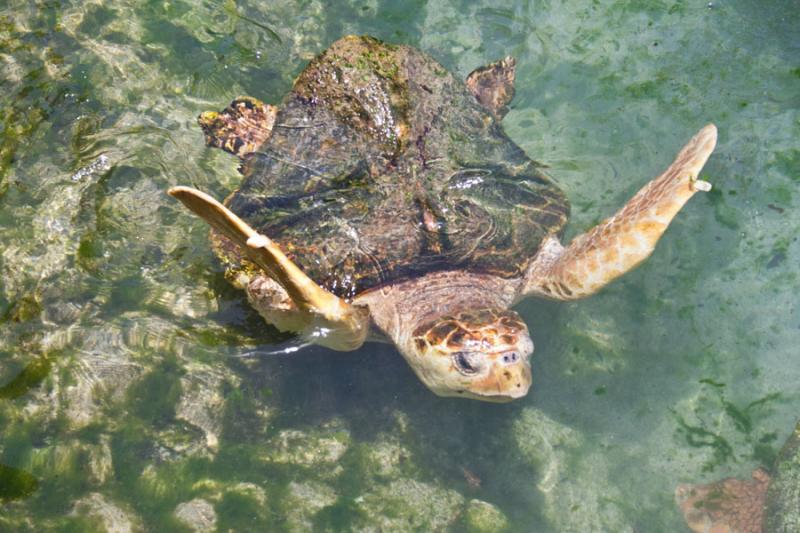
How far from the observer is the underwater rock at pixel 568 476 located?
10.6 feet

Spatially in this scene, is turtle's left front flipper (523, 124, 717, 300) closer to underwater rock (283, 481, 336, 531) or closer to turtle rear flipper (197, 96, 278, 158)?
underwater rock (283, 481, 336, 531)

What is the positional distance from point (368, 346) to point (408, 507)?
0.85m

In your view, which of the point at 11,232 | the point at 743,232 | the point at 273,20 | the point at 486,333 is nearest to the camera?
the point at 486,333

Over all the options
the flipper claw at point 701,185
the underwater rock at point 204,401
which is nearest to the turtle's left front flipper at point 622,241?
the flipper claw at point 701,185

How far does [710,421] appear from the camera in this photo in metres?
3.36

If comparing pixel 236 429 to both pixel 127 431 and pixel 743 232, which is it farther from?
pixel 743 232

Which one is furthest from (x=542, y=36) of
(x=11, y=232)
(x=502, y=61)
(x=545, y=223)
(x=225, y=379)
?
(x=11, y=232)

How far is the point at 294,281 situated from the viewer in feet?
8.08

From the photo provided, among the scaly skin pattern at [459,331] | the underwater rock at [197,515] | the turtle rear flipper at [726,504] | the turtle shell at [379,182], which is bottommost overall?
the underwater rock at [197,515]

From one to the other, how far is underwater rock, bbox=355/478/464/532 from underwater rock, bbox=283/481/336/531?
16 cm

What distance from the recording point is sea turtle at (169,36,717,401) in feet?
9.36

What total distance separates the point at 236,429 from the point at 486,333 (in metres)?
1.27

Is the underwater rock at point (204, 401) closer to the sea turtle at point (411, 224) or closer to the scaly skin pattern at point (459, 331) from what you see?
the sea turtle at point (411, 224)

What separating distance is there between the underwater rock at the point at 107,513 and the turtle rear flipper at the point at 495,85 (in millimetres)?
2928
